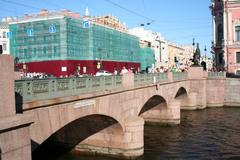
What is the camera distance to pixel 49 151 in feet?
63.9

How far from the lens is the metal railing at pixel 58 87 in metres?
10.1

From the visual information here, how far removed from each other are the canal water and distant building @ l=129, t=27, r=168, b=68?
62830mm

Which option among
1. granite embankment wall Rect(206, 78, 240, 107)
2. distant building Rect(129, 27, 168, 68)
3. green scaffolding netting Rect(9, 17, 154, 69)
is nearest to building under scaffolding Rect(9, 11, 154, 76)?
green scaffolding netting Rect(9, 17, 154, 69)

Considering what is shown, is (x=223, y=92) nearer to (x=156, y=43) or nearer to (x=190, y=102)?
(x=190, y=102)

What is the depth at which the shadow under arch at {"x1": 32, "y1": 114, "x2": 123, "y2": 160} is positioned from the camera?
18.2 meters

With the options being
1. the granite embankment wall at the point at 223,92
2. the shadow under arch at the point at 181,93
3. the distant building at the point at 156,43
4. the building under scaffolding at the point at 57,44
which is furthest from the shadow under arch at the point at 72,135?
the distant building at the point at 156,43

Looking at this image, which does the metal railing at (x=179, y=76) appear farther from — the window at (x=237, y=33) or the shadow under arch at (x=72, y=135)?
the window at (x=237, y=33)

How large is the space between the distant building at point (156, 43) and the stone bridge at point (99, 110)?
6372 centimetres

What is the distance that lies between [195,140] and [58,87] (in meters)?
13.1

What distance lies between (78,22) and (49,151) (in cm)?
3420

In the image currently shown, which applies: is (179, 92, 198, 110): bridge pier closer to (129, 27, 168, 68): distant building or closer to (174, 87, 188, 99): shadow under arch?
(174, 87, 188, 99): shadow under arch

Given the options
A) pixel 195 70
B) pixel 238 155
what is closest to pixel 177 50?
pixel 195 70

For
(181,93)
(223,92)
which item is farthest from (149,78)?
(223,92)

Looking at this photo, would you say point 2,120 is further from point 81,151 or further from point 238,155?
point 238,155
